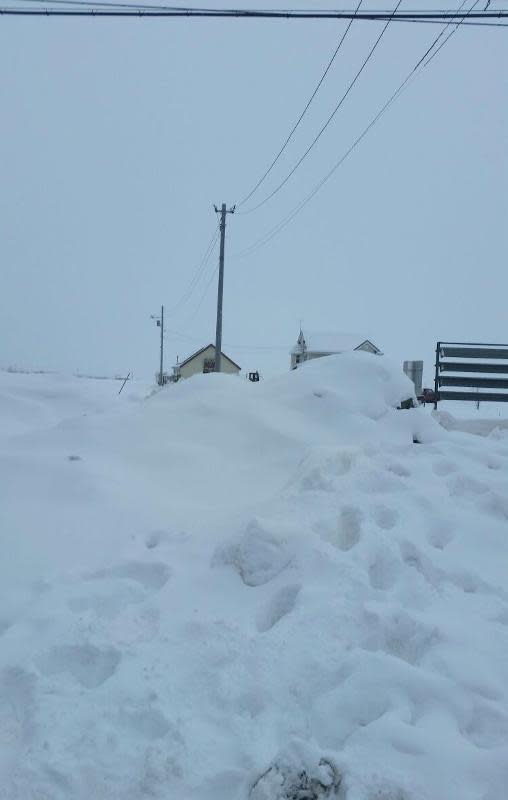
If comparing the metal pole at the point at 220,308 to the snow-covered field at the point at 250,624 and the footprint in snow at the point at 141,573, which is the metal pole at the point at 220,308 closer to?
the snow-covered field at the point at 250,624

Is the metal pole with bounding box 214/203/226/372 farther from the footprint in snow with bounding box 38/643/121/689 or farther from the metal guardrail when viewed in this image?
the footprint in snow with bounding box 38/643/121/689

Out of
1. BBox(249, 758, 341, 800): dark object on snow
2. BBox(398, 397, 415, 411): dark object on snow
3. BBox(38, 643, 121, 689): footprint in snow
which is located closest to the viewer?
BBox(249, 758, 341, 800): dark object on snow

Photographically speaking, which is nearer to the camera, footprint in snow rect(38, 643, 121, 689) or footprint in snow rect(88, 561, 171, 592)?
footprint in snow rect(38, 643, 121, 689)

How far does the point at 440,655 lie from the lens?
8.62 feet

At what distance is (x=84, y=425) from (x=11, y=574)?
9.22 ft

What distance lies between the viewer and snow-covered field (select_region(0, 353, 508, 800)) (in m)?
2.09

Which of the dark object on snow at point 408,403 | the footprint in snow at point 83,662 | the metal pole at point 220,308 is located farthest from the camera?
the metal pole at point 220,308

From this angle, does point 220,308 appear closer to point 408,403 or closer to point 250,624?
point 408,403

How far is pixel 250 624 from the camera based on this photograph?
2.93 m

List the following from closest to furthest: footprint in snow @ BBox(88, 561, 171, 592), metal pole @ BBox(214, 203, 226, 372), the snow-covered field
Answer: the snow-covered field < footprint in snow @ BBox(88, 561, 171, 592) < metal pole @ BBox(214, 203, 226, 372)

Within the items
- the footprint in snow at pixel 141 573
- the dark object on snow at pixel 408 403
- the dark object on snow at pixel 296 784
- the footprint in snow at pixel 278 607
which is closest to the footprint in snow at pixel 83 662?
the footprint in snow at pixel 141 573

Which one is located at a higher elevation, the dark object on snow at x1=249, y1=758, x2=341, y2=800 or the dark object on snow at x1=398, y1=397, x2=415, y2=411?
the dark object on snow at x1=398, y1=397, x2=415, y2=411

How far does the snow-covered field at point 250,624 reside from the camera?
6.84ft

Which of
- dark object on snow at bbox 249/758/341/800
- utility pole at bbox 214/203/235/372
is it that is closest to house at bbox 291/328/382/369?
utility pole at bbox 214/203/235/372
